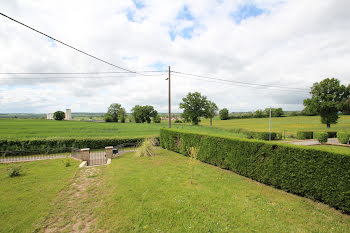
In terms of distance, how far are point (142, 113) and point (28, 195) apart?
265ft

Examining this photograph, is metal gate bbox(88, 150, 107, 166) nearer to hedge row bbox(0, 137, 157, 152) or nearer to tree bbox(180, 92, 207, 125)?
hedge row bbox(0, 137, 157, 152)

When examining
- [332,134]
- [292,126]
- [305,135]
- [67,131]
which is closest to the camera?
[305,135]

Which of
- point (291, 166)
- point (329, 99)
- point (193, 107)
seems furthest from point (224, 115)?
point (291, 166)

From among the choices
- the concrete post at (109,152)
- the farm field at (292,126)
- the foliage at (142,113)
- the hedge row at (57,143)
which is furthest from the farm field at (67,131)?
the foliage at (142,113)

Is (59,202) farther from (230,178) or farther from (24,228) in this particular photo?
(230,178)

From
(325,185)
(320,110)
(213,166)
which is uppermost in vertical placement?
(320,110)

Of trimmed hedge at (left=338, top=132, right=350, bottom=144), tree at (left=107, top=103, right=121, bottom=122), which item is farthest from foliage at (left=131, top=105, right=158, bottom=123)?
trimmed hedge at (left=338, top=132, right=350, bottom=144)

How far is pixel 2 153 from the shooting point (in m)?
14.3

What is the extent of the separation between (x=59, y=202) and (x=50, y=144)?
14.1 meters

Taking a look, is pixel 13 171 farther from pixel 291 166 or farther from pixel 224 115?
pixel 224 115

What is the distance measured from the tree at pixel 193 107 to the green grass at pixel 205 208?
52.8 meters

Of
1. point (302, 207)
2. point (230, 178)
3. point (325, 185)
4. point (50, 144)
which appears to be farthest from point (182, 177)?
point (50, 144)

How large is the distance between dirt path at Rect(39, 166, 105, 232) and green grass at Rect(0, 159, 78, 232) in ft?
1.01

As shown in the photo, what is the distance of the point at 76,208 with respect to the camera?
17.5 ft
